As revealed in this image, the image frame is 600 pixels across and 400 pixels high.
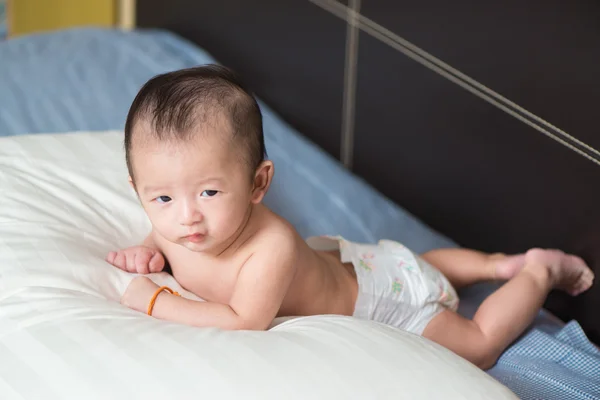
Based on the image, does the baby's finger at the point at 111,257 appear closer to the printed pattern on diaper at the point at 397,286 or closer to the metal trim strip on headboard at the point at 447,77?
the printed pattern on diaper at the point at 397,286

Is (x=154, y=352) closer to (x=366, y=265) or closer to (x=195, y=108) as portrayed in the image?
(x=195, y=108)

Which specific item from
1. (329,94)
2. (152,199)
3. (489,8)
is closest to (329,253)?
(152,199)

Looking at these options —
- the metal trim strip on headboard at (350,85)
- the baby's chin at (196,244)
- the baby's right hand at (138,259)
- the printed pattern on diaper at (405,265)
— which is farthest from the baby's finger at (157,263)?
the metal trim strip on headboard at (350,85)

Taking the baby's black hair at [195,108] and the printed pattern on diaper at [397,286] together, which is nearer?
the baby's black hair at [195,108]

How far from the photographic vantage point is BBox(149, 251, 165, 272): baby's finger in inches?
54.3

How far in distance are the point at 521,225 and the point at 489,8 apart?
0.45 m

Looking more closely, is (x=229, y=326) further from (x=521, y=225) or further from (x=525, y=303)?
(x=521, y=225)

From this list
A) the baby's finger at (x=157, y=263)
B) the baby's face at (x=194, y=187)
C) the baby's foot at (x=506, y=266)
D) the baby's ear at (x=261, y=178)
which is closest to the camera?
the baby's face at (x=194, y=187)

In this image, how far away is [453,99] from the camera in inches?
73.0

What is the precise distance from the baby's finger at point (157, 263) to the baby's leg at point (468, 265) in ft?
1.88

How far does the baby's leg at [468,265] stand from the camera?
1.64 metres

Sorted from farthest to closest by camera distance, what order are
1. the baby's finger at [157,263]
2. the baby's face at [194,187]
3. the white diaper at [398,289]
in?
1. the white diaper at [398,289]
2. the baby's finger at [157,263]
3. the baby's face at [194,187]

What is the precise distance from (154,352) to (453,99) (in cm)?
106

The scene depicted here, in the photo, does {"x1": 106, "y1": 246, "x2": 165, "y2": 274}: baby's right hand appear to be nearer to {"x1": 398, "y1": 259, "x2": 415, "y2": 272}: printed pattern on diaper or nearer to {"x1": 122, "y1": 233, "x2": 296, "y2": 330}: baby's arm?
{"x1": 122, "y1": 233, "x2": 296, "y2": 330}: baby's arm
